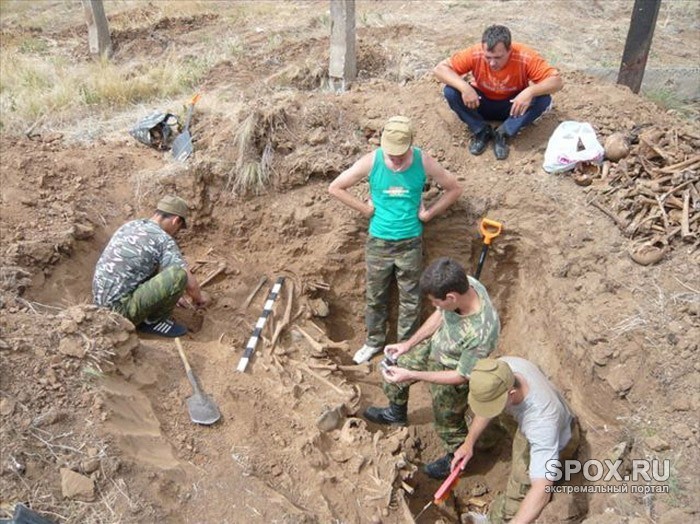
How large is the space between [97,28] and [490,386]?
7.99m

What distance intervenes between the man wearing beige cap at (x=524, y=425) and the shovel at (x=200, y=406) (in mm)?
1607

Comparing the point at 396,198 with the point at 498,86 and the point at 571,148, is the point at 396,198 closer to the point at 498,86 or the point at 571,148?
the point at 498,86

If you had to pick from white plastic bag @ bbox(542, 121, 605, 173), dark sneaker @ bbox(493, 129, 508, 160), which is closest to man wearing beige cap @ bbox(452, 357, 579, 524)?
white plastic bag @ bbox(542, 121, 605, 173)

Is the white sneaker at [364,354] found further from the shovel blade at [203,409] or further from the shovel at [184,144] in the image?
the shovel at [184,144]

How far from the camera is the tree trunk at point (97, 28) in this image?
27.4ft

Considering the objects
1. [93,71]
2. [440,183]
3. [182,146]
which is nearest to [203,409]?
[440,183]

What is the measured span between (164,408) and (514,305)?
3.05 metres

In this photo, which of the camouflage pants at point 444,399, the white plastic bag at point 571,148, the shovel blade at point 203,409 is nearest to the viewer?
the shovel blade at point 203,409

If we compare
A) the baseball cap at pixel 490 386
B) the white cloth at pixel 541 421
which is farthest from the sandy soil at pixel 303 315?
the baseball cap at pixel 490 386

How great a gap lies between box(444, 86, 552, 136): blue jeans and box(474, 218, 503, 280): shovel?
880 mm

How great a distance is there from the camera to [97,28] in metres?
8.48

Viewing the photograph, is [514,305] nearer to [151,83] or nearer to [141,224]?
[141,224]

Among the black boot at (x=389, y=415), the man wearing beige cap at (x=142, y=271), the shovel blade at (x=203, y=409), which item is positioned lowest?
the black boot at (x=389, y=415)

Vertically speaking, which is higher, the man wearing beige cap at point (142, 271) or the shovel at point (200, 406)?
the man wearing beige cap at point (142, 271)
